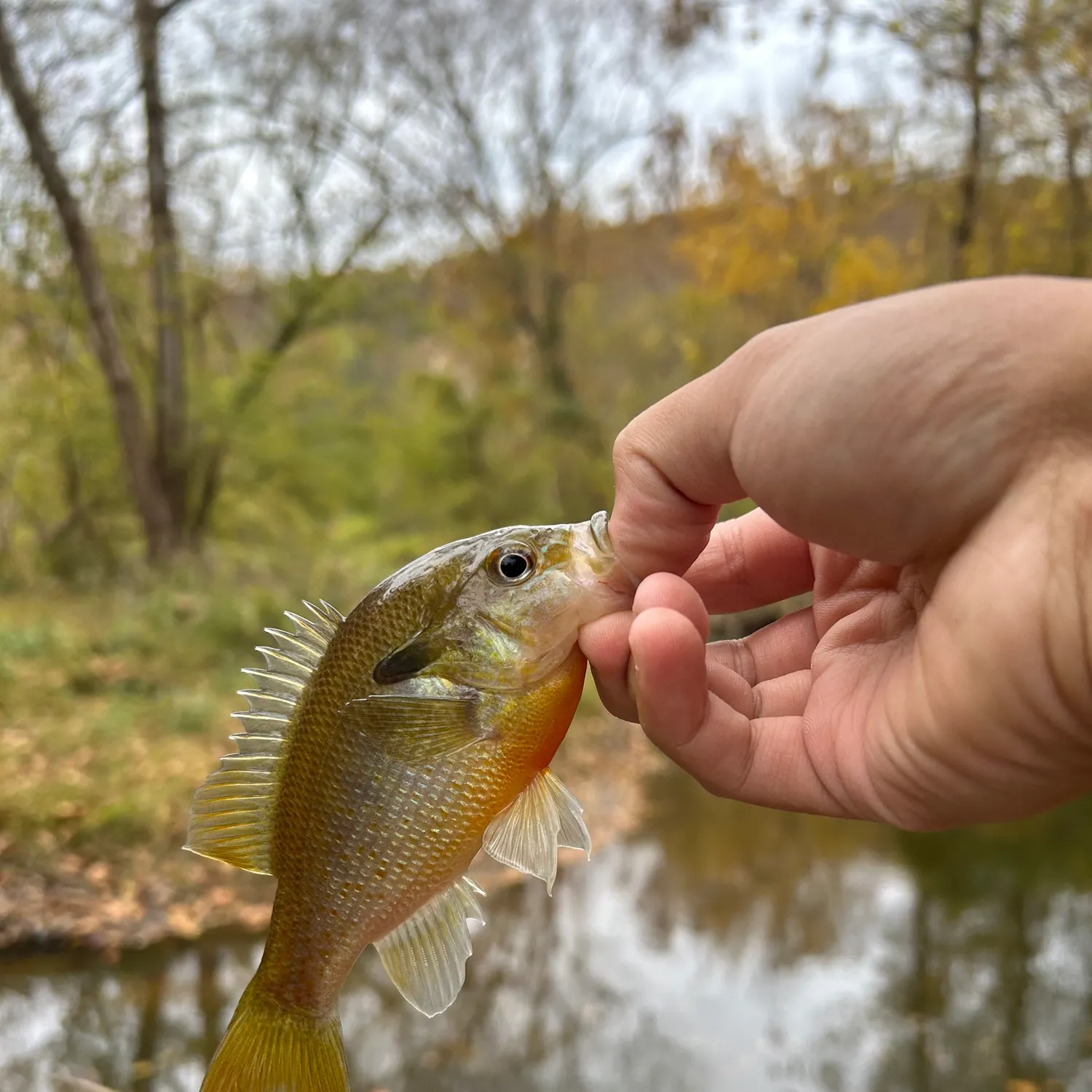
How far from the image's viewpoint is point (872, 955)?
5.33 metres

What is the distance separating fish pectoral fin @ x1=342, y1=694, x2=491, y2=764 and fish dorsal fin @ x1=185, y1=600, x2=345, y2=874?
17 centimetres

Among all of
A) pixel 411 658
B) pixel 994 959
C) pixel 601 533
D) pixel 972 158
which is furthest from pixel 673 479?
pixel 972 158

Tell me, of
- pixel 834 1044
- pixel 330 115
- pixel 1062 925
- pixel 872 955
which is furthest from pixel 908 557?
pixel 330 115

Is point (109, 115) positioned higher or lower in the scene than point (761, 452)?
higher

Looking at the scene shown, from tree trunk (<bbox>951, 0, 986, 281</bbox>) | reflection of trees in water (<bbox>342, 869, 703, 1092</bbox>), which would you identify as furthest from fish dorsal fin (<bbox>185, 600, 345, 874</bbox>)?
tree trunk (<bbox>951, 0, 986, 281</bbox>)

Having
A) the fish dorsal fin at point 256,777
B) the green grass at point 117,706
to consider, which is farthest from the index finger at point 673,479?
the green grass at point 117,706

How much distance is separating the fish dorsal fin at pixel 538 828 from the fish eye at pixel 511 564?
0.39 metres

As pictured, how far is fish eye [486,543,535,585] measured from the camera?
5.36ft

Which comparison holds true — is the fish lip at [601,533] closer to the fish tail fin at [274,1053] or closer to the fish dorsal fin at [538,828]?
the fish dorsal fin at [538,828]

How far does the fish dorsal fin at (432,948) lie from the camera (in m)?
1.65

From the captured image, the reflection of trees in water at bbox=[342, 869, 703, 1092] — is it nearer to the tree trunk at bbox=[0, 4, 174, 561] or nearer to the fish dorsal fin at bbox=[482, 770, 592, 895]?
the fish dorsal fin at bbox=[482, 770, 592, 895]

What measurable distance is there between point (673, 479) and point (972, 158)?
6053 mm

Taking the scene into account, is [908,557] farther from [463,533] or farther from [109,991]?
[463,533]

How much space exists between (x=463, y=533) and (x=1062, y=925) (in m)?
8.79
